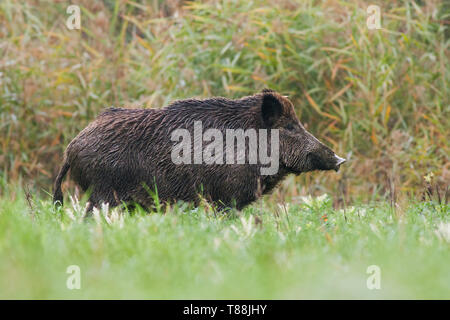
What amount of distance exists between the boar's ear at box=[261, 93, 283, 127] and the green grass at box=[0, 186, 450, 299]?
128cm

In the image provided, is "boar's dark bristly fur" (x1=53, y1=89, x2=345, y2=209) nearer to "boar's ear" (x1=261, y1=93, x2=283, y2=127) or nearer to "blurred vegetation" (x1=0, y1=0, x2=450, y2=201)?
"boar's ear" (x1=261, y1=93, x2=283, y2=127)

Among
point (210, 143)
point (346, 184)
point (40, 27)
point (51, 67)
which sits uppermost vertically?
point (40, 27)

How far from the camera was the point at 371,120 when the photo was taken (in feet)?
24.4

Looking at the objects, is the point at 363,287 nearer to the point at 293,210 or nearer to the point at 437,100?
the point at 293,210

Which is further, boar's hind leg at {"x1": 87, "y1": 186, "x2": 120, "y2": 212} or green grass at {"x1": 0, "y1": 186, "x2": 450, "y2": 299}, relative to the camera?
boar's hind leg at {"x1": 87, "y1": 186, "x2": 120, "y2": 212}

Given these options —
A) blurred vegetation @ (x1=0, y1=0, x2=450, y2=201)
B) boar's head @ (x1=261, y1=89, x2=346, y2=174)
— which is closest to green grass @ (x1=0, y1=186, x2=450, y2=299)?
boar's head @ (x1=261, y1=89, x2=346, y2=174)

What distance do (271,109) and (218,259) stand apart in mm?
2124

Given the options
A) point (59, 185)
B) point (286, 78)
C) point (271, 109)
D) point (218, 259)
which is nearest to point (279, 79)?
point (286, 78)

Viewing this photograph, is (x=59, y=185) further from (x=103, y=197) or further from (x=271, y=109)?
(x=271, y=109)

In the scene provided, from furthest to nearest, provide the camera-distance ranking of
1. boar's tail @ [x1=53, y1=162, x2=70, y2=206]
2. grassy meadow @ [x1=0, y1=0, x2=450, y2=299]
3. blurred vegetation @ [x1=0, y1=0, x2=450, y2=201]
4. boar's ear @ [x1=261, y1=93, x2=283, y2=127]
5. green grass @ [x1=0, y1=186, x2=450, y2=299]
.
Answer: blurred vegetation @ [x1=0, y1=0, x2=450, y2=201], grassy meadow @ [x1=0, y1=0, x2=450, y2=299], boar's ear @ [x1=261, y1=93, x2=283, y2=127], boar's tail @ [x1=53, y1=162, x2=70, y2=206], green grass @ [x1=0, y1=186, x2=450, y2=299]

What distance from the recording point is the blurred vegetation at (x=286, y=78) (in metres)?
7.42

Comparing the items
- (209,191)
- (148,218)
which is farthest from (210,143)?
(148,218)

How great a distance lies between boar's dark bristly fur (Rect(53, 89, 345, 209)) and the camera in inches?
187
